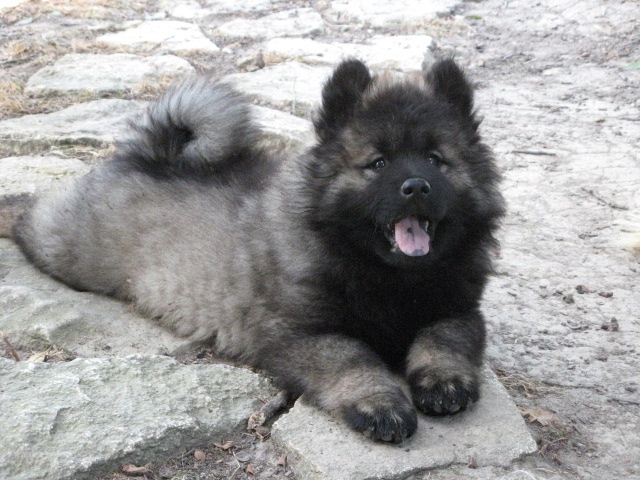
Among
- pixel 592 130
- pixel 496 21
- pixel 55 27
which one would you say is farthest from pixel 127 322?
pixel 496 21

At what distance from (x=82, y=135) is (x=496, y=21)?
4614mm

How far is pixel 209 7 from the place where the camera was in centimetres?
886

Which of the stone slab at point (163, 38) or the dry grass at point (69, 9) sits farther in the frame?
the dry grass at point (69, 9)

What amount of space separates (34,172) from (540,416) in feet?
11.1

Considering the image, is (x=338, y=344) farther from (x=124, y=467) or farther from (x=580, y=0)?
(x=580, y=0)

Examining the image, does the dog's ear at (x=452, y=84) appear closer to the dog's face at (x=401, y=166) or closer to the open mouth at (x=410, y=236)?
the dog's face at (x=401, y=166)

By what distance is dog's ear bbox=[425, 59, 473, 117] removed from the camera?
3438 millimetres

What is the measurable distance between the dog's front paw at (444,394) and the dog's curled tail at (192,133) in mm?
1732

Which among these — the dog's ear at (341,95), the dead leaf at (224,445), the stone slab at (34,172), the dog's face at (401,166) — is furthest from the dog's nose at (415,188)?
the stone slab at (34,172)

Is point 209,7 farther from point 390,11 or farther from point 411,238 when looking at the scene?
point 411,238

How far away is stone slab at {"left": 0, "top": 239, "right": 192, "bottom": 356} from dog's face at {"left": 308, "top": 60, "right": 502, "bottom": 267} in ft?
3.27

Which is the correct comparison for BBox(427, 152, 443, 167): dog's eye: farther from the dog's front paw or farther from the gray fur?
the dog's front paw

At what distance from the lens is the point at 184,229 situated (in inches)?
158

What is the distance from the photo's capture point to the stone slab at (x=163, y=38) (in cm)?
748
